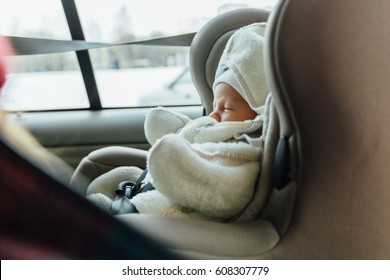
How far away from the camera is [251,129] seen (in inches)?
39.4

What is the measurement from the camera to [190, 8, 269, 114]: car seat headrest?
1.31 m

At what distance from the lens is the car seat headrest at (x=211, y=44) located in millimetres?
1306

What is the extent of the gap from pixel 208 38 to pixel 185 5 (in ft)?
3.27

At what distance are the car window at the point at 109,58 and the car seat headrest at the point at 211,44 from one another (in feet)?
2.42

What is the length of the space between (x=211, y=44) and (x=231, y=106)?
30 centimetres

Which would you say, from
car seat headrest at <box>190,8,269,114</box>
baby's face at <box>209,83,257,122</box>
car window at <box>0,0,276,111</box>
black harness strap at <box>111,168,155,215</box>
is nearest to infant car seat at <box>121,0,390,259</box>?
black harness strap at <box>111,168,155,215</box>

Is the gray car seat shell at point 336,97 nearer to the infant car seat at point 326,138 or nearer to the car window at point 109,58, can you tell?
the infant car seat at point 326,138

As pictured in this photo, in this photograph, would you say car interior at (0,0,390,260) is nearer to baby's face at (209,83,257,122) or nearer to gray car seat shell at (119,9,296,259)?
gray car seat shell at (119,9,296,259)

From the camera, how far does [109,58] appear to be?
2.46 meters

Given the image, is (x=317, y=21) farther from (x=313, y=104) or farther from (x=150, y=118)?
(x=150, y=118)

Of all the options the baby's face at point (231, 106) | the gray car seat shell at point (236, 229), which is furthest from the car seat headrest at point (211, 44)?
the gray car seat shell at point (236, 229)

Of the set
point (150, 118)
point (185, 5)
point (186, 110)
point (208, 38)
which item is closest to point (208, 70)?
point (208, 38)

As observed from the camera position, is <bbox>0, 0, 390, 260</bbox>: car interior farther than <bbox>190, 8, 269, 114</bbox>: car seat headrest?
No

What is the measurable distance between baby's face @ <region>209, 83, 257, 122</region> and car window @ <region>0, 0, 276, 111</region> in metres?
1.01
